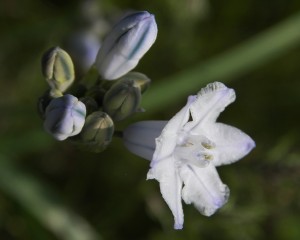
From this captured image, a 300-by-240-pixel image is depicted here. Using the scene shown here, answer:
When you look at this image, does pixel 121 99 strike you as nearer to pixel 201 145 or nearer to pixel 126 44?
pixel 126 44

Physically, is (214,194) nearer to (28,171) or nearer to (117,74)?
(117,74)

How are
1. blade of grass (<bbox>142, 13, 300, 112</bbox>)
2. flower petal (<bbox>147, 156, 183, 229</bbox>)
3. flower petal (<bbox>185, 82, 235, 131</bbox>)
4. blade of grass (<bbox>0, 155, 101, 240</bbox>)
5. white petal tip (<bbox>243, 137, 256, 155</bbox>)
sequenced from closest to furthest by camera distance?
flower petal (<bbox>147, 156, 183, 229</bbox>)
flower petal (<bbox>185, 82, 235, 131</bbox>)
white petal tip (<bbox>243, 137, 256, 155</bbox>)
blade of grass (<bbox>0, 155, 101, 240</bbox>)
blade of grass (<bbox>142, 13, 300, 112</bbox>)

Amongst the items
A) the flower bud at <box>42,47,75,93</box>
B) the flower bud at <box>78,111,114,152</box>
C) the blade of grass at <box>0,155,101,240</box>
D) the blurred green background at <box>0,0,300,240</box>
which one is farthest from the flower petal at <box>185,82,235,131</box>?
the blade of grass at <box>0,155,101,240</box>

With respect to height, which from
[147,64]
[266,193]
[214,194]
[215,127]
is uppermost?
[215,127]

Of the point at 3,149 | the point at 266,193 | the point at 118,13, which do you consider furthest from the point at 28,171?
the point at 266,193

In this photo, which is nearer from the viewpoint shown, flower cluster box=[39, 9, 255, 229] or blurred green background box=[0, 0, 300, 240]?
flower cluster box=[39, 9, 255, 229]

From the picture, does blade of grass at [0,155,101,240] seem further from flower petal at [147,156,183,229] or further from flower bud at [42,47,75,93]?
flower petal at [147,156,183,229]

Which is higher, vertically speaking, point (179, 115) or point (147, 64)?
point (179, 115)
